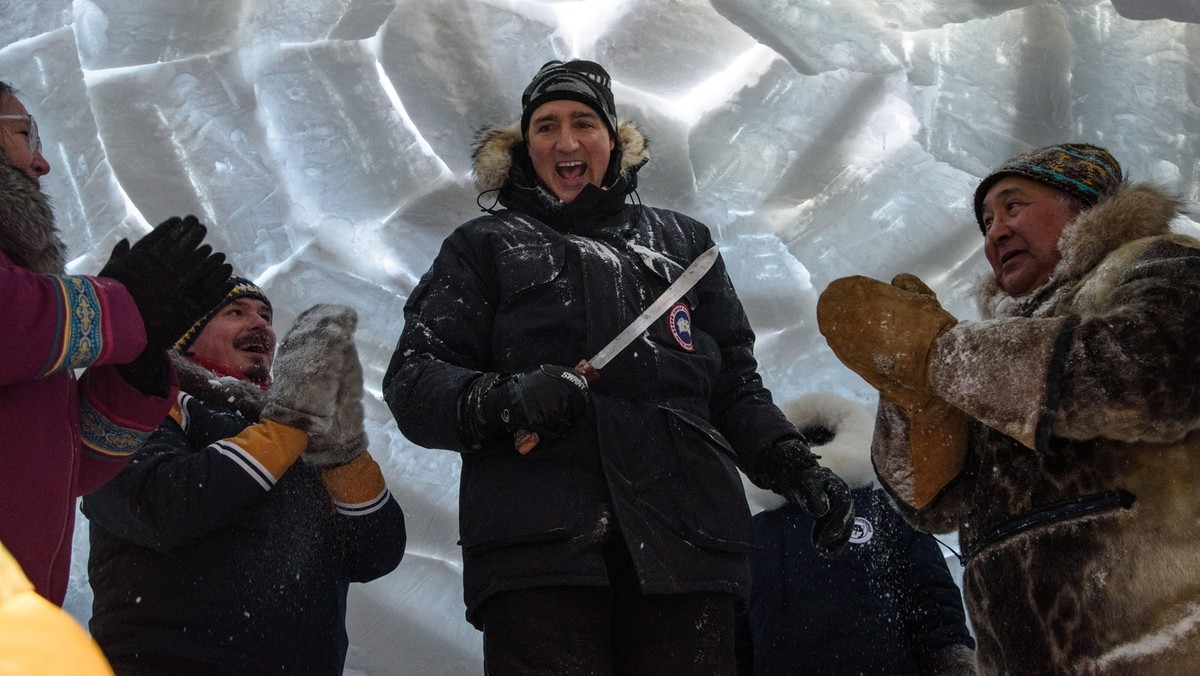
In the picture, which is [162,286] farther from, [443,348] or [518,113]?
[518,113]

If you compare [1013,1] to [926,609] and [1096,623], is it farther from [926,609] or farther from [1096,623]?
[1096,623]

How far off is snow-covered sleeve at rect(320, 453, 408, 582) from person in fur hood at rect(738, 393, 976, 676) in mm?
898

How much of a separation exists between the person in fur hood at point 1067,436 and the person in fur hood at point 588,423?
0.79ft

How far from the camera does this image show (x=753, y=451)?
1865mm

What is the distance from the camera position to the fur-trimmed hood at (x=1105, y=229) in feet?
6.17

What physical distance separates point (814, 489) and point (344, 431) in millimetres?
1064

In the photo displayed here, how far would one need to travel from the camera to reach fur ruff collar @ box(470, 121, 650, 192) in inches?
82.7

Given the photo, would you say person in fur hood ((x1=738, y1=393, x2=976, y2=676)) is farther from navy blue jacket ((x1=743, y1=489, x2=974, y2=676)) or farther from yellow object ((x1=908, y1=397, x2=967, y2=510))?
yellow object ((x1=908, y1=397, x2=967, y2=510))

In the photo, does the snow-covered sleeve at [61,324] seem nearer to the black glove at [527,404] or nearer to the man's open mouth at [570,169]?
the black glove at [527,404]

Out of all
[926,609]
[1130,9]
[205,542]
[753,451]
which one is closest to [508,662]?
[753,451]

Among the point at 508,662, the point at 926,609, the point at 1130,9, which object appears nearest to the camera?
the point at 508,662

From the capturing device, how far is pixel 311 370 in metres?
2.25

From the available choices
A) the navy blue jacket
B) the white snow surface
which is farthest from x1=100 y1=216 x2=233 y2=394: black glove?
the white snow surface

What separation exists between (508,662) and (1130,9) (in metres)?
2.96
